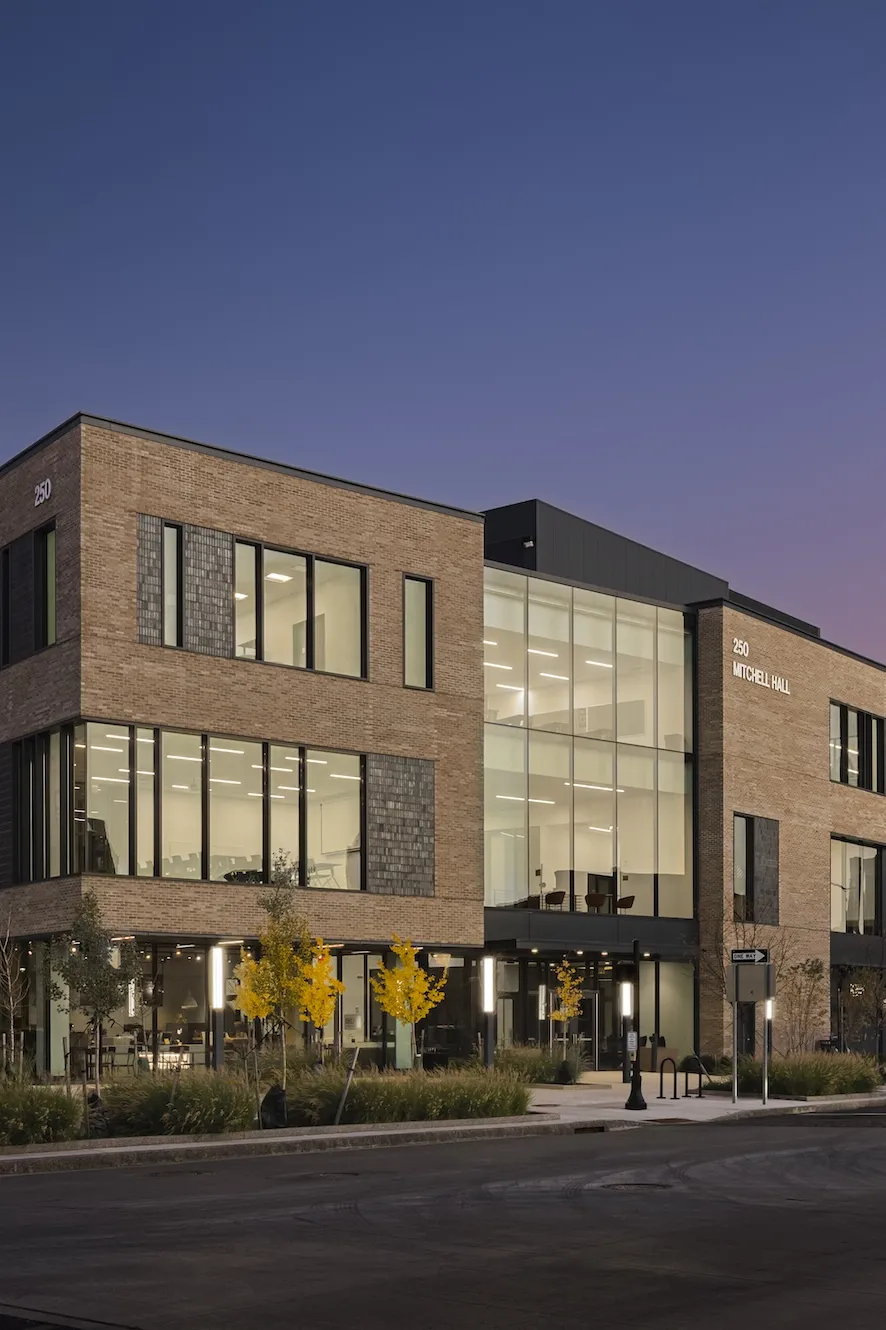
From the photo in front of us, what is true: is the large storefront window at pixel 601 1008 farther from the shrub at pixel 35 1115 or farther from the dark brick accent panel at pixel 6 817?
the shrub at pixel 35 1115

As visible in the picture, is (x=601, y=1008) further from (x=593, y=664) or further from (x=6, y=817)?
(x=6, y=817)

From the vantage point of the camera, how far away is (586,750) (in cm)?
5022

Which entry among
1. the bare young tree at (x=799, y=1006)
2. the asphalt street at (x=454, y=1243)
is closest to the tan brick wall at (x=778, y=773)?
the bare young tree at (x=799, y=1006)

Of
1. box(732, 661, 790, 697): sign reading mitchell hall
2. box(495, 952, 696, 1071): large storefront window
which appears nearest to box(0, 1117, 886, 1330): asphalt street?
box(495, 952, 696, 1071): large storefront window

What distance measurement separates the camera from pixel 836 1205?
1775cm

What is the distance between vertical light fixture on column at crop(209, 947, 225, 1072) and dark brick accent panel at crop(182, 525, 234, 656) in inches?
267

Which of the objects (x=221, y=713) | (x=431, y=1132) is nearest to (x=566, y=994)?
(x=221, y=713)

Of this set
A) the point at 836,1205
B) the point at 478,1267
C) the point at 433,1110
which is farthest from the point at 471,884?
the point at 478,1267

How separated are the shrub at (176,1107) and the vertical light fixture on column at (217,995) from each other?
11679mm

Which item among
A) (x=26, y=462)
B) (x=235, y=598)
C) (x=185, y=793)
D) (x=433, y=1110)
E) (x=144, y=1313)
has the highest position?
(x=26, y=462)

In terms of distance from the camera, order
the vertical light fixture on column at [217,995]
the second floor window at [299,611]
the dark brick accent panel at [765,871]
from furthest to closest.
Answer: the dark brick accent panel at [765,871] → the second floor window at [299,611] → the vertical light fixture on column at [217,995]

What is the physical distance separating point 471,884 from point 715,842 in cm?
1139

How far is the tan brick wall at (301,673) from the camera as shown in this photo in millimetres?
37719

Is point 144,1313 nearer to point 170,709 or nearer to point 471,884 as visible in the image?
point 170,709
